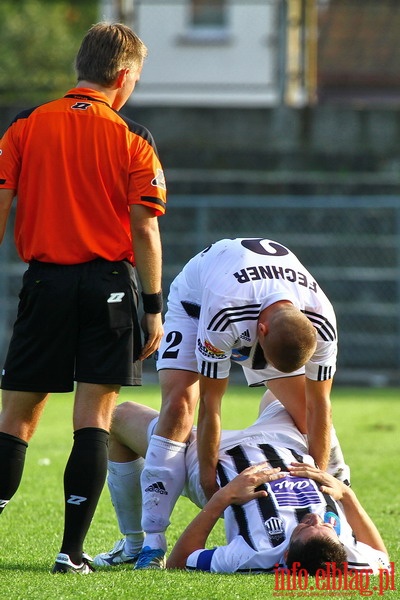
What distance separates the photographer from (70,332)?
15.5 feet

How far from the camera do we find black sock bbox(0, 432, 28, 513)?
15.5 ft

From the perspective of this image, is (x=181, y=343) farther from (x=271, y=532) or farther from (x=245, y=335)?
(x=271, y=532)

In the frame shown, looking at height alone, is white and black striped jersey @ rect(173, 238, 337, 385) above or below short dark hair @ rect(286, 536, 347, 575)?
above

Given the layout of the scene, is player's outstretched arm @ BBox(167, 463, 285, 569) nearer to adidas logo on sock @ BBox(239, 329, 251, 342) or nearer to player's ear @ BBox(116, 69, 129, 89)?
adidas logo on sock @ BBox(239, 329, 251, 342)

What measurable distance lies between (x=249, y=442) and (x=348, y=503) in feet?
1.76

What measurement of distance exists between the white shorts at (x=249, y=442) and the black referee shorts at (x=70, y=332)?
0.62 m

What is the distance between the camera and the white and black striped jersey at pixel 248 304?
4766 millimetres

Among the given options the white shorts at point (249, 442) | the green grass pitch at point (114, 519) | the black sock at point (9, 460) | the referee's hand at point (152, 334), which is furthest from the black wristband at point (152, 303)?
the green grass pitch at point (114, 519)

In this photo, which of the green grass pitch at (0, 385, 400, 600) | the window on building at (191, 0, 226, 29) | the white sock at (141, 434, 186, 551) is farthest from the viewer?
the window on building at (191, 0, 226, 29)

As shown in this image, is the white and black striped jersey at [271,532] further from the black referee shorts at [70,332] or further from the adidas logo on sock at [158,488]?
the black referee shorts at [70,332]

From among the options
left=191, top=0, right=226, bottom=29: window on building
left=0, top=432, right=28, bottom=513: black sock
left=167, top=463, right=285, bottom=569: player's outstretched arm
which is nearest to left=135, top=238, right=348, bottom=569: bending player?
left=167, top=463, right=285, bottom=569: player's outstretched arm

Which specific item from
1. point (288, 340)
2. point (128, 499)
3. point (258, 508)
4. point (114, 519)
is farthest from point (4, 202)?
point (114, 519)

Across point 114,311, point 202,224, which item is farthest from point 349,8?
point 114,311

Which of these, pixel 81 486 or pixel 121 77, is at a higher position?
pixel 121 77
